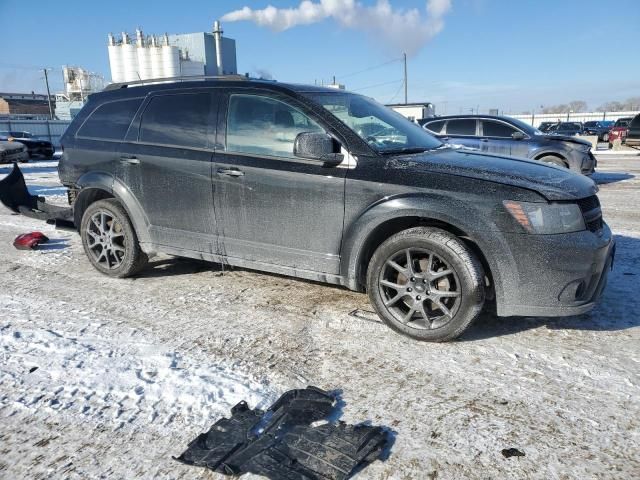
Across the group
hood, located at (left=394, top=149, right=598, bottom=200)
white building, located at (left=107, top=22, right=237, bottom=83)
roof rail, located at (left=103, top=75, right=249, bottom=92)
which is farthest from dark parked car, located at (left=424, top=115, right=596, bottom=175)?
white building, located at (left=107, top=22, right=237, bottom=83)

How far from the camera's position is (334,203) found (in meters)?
3.62

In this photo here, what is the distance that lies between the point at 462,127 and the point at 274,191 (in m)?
9.02

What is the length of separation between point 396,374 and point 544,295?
3.65 feet

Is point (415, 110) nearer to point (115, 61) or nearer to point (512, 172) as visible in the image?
point (512, 172)

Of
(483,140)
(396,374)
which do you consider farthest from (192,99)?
(483,140)

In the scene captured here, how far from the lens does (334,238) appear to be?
3.66 m

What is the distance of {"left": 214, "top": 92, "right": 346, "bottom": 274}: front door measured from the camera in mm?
3670

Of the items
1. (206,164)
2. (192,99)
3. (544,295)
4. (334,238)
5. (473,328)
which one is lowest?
(473,328)

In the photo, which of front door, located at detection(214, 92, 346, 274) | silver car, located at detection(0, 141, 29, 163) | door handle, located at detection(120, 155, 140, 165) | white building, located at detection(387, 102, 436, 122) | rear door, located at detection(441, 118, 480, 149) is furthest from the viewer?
white building, located at detection(387, 102, 436, 122)

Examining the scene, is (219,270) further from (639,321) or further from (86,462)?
(639,321)

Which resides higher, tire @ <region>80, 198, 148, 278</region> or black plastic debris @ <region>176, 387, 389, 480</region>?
tire @ <region>80, 198, 148, 278</region>

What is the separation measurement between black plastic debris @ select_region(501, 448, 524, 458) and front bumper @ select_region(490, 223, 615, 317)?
3.67 ft

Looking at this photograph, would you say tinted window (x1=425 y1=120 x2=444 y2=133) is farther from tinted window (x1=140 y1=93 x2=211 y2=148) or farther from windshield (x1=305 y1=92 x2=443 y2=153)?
tinted window (x1=140 y1=93 x2=211 y2=148)

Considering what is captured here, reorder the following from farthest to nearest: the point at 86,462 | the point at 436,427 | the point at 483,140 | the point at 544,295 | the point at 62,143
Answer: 1. the point at 483,140
2. the point at 62,143
3. the point at 544,295
4. the point at 436,427
5. the point at 86,462
